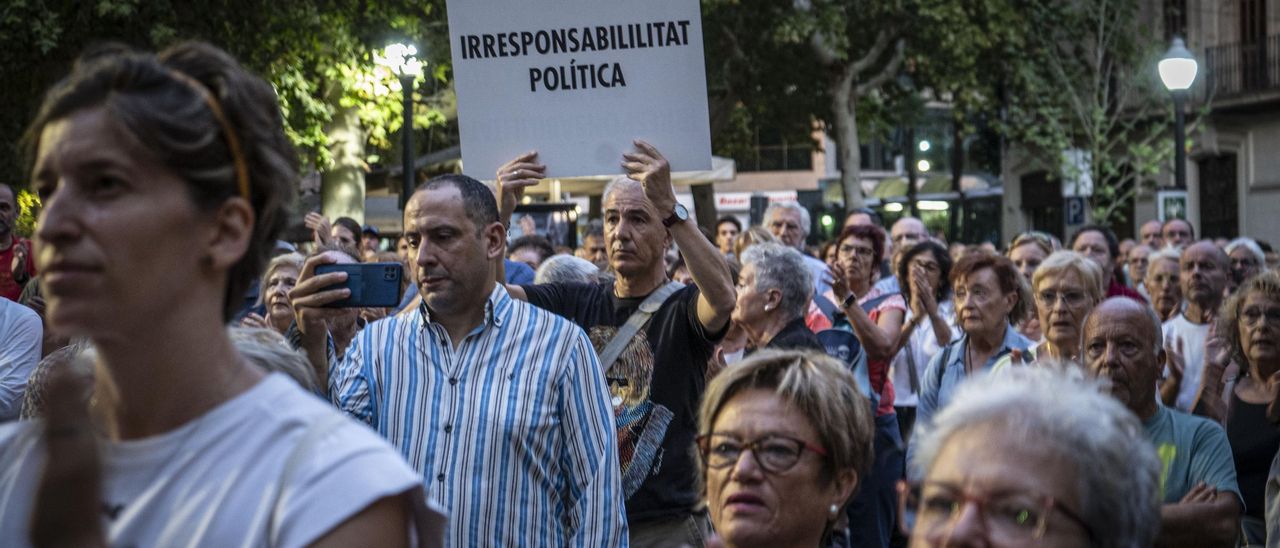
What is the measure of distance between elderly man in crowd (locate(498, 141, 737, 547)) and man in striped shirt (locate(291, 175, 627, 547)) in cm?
65

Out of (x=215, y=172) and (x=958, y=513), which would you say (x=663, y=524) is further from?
(x=215, y=172)

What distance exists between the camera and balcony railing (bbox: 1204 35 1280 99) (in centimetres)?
3344

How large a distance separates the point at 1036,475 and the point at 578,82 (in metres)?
3.38

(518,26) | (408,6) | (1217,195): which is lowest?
(1217,195)

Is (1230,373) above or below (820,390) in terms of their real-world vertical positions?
below

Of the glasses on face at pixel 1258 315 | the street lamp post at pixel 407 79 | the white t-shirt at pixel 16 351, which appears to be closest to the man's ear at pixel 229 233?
the white t-shirt at pixel 16 351

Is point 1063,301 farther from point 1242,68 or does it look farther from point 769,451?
point 1242,68

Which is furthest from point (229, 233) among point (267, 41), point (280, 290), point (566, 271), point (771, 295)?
point (267, 41)

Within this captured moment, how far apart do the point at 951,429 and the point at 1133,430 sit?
0.34m

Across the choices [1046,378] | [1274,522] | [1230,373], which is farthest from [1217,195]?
[1046,378]

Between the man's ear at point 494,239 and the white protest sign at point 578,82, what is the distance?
559 mm

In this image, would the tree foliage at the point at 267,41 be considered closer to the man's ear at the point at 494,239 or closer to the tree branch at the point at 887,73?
the man's ear at the point at 494,239

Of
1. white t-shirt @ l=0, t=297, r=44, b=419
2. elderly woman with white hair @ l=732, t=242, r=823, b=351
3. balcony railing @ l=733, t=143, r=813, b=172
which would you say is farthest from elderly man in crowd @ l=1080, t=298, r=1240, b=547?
balcony railing @ l=733, t=143, r=813, b=172

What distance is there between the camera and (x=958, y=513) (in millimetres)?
2531
